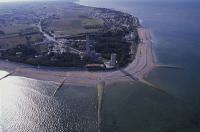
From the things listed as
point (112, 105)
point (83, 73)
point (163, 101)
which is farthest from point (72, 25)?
point (163, 101)

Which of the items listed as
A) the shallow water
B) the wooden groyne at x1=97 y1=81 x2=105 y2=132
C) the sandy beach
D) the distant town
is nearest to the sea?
the shallow water

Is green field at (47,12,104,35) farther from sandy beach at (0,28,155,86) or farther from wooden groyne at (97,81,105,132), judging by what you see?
wooden groyne at (97,81,105,132)

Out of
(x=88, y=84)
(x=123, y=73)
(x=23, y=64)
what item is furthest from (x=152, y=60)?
(x=23, y=64)

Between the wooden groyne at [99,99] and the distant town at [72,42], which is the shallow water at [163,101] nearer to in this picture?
the wooden groyne at [99,99]

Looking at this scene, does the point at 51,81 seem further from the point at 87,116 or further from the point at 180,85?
the point at 180,85

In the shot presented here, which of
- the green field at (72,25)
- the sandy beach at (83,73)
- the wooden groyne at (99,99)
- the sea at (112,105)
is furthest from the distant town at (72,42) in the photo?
the sea at (112,105)

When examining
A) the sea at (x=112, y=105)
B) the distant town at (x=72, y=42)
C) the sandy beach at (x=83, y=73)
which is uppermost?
the distant town at (x=72, y=42)
